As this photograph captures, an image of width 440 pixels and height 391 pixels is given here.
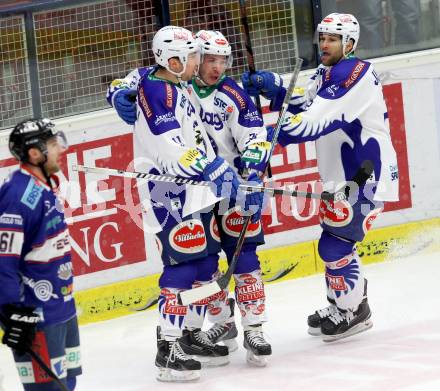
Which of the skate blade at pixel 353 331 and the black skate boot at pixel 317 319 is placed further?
the black skate boot at pixel 317 319

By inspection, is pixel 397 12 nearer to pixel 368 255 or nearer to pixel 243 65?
pixel 243 65

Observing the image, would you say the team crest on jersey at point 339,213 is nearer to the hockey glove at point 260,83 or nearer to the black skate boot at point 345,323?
the black skate boot at point 345,323

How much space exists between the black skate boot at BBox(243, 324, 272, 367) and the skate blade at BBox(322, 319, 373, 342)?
41 centimetres

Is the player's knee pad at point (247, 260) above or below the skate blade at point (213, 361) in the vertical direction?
above

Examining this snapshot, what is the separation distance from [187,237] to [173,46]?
2.44 ft

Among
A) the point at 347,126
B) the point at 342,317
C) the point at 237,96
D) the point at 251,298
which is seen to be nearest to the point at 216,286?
the point at 251,298

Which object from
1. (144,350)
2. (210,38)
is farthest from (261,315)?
(210,38)

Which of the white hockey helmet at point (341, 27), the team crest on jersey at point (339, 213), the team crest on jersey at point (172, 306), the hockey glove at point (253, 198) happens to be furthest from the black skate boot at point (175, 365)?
the white hockey helmet at point (341, 27)

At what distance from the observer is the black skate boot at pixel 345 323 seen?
5.12m

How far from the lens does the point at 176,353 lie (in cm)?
469

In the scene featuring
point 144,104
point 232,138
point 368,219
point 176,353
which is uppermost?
point 144,104

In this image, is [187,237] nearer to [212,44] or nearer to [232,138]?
[232,138]

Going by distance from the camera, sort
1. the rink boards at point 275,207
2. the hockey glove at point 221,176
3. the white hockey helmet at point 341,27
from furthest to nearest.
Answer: the rink boards at point 275,207 → the white hockey helmet at point 341,27 → the hockey glove at point 221,176

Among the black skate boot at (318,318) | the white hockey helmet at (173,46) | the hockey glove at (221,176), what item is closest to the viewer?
the hockey glove at (221,176)
